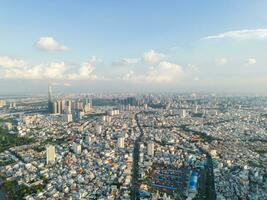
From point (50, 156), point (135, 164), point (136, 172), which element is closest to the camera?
point (136, 172)

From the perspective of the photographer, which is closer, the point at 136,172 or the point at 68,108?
the point at 136,172

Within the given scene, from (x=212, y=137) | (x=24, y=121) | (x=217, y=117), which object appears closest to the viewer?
(x=212, y=137)

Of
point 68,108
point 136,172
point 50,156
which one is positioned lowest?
point 136,172

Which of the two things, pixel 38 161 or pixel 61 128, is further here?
pixel 61 128

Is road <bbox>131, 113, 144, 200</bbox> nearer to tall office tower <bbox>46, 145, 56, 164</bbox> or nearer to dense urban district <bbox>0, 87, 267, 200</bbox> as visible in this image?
dense urban district <bbox>0, 87, 267, 200</bbox>

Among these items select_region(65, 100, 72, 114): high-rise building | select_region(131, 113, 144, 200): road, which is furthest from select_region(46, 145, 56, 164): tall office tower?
select_region(65, 100, 72, 114): high-rise building

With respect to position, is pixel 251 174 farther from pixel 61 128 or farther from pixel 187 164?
pixel 61 128

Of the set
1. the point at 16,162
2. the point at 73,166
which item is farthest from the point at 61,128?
the point at 73,166

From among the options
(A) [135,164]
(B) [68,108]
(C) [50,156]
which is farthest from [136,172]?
(B) [68,108]

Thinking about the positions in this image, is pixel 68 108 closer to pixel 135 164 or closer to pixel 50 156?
pixel 50 156

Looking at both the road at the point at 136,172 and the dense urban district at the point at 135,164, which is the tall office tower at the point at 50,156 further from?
the road at the point at 136,172

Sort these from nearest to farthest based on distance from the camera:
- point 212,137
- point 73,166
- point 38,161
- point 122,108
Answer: point 73,166
point 38,161
point 212,137
point 122,108
